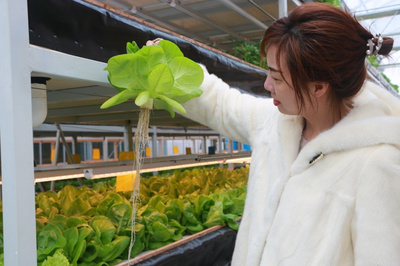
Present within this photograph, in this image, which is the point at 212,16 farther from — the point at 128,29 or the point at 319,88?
the point at 319,88

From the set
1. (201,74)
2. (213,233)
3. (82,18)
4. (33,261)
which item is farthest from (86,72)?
(213,233)

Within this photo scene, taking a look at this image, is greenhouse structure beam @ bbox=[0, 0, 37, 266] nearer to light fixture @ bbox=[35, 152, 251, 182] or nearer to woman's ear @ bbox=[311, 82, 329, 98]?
light fixture @ bbox=[35, 152, 251, 182]

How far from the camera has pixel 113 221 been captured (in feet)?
4.80

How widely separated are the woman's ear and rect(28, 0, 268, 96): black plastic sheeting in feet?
1.79

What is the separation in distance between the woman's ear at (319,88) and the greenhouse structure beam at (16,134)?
0.74 metres

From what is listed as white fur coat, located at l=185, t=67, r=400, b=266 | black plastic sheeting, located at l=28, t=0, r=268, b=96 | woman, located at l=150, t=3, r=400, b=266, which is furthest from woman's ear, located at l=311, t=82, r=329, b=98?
black plastic sheeting, located at l=28, t=0, r=268, b=96

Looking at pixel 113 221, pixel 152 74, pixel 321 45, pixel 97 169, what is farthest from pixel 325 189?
pixel 97 169

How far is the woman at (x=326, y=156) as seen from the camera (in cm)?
90

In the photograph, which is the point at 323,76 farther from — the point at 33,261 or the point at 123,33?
the point at 33,261

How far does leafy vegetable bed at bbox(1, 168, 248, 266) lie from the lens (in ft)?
3.93

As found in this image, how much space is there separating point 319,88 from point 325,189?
0.29m

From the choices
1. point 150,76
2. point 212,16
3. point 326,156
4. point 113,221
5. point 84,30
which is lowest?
point 113,221

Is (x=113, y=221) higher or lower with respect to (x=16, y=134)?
lower

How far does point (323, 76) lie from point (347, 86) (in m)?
0.10
